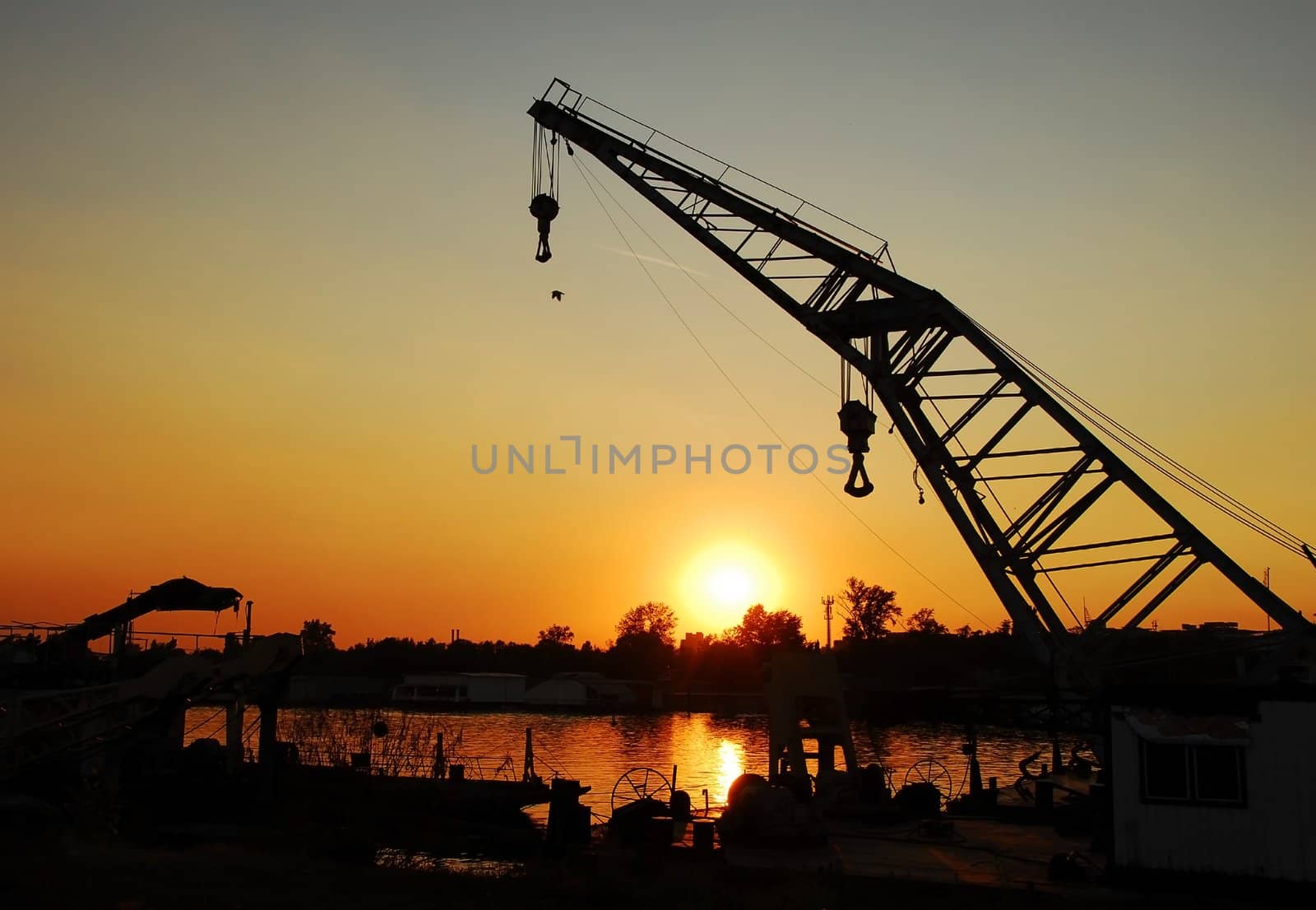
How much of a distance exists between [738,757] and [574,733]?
25.5m

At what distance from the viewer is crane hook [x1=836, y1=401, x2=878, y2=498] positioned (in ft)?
115

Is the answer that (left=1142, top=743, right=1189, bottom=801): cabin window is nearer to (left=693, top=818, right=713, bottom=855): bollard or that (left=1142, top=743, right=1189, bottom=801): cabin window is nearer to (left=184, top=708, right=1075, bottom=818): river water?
(left=693, top=818, right=713, bottom=855): bollard

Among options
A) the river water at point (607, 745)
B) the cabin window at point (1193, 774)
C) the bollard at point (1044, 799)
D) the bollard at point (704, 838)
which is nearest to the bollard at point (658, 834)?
the bollard at point (704, 838)

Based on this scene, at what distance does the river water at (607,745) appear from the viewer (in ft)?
190

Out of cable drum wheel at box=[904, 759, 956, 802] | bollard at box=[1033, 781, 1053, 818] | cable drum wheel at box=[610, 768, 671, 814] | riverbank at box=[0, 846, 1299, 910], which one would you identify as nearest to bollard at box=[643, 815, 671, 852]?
riverbank at box=[0, 846, 1299, 910]

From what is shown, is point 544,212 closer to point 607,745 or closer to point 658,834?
point 658,834

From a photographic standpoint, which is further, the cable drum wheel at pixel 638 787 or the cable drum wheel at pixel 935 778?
the cable drum wheel at pixel 935 778

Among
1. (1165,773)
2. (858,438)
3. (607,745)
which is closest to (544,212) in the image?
(858,438)

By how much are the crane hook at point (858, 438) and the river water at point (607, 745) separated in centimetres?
1992

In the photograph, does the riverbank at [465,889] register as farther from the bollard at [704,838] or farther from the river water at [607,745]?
the river water at [607,745]

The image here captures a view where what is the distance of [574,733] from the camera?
118 metres

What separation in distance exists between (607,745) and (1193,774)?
84302mm

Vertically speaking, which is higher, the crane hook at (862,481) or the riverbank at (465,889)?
the crane hook at (862,481)

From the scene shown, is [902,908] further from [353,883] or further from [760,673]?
[760,673]
